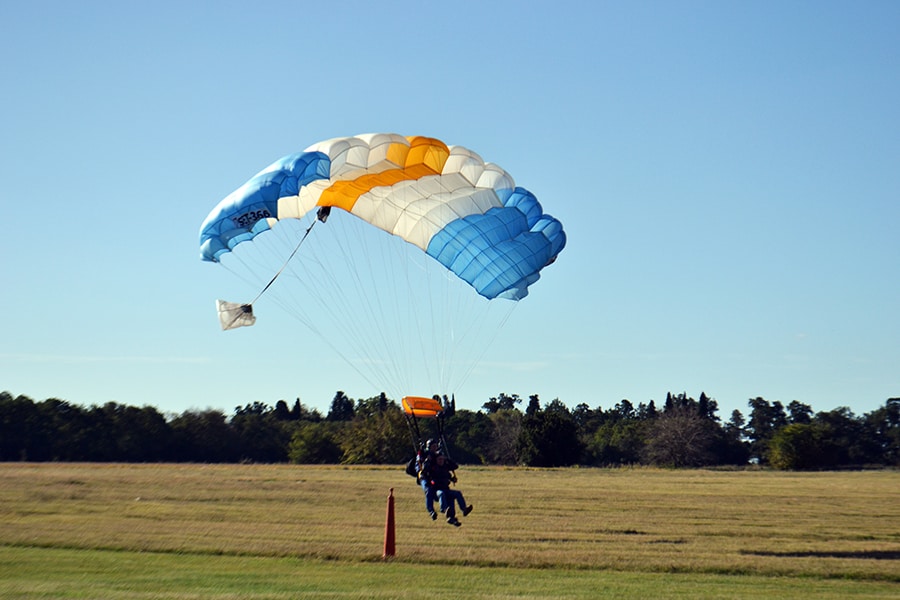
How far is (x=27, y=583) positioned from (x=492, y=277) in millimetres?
9296

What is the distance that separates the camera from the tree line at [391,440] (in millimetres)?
68562

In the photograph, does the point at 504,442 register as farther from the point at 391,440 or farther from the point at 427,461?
the point at 427,461

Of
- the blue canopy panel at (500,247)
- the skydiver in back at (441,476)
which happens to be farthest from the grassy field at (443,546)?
the blue canopy panel at (500,247)

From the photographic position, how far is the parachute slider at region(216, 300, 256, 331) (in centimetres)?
1659

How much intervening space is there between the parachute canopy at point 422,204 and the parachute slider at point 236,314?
0.96 m

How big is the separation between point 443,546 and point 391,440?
5599 centimetres

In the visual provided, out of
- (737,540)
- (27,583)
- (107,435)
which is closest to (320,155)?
(27,583)

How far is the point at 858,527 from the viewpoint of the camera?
69.1 feet

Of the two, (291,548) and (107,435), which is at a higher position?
(107,435)

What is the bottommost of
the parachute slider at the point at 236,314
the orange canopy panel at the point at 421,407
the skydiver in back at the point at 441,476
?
the skydiver in back at the point at 441,476

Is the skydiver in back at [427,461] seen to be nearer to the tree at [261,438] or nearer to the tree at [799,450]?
the tree at [799,450]

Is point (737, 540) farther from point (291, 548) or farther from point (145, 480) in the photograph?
point (145, 480)

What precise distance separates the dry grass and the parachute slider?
12.7 ft

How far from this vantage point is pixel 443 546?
1720 centimetres
